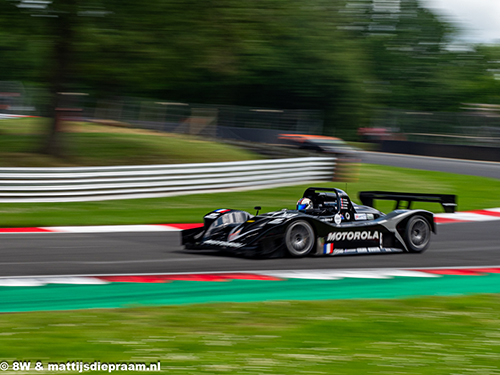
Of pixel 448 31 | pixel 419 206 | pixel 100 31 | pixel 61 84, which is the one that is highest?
pixel 448 31

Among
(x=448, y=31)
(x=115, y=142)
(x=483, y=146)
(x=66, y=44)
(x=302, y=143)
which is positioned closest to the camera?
(x=66, y=44)

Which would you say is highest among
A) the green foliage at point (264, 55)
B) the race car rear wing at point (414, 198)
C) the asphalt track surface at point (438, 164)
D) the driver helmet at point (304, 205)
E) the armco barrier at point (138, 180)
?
the green foliage at point (264, 55)

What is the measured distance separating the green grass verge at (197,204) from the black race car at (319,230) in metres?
4.12

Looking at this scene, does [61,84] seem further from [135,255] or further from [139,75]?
[135,255]

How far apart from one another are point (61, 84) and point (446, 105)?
46362 millimetres

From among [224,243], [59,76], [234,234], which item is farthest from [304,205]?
[59,76]

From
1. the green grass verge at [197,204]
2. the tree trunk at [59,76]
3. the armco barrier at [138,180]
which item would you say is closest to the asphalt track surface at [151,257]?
the green grass verge at [197,204]

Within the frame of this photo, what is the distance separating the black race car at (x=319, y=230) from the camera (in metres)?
9.80

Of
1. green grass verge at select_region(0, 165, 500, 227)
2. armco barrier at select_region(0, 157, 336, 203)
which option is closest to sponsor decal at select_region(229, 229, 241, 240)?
green grass verge at select_region(0, 165, 500, 227)

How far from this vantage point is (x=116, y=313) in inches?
257

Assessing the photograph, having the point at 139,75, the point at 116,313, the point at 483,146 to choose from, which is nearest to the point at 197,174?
the point at 139,75

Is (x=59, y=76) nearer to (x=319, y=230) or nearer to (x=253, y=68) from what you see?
(x=319, y=230)

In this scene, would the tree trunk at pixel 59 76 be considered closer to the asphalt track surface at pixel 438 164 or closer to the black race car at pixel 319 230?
the black race car at pixel 319 230

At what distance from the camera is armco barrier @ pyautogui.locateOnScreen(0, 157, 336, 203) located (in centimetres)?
1558
